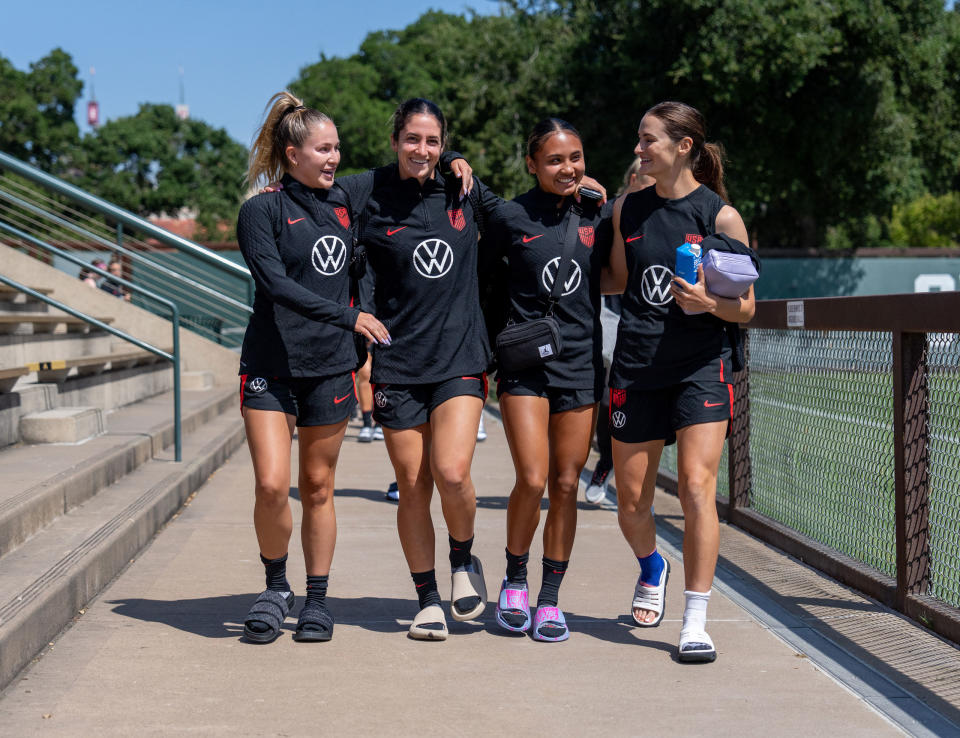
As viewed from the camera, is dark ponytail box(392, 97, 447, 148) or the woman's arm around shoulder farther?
the woman's arm around shoulder

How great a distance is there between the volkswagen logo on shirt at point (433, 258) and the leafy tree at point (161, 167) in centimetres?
5548

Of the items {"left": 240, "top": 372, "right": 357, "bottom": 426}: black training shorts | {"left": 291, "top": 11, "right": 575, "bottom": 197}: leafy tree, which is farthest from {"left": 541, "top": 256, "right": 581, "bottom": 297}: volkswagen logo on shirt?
{"left": 291, "top": 11, "right": 575, "bottom": 197}: leafy tree

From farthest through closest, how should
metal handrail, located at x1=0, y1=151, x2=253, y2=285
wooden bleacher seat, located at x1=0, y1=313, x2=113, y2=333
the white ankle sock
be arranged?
wooden bleacher seat, located at x1=0, y1=313, x2=113, y2=333 → metal handrail, located at x1=0, y1=151, x2=253, y2=285 → the white ankle sock

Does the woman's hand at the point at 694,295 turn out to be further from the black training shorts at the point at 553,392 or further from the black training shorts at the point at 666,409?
the black training shorts at the point at 553,392

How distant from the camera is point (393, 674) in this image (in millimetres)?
3979

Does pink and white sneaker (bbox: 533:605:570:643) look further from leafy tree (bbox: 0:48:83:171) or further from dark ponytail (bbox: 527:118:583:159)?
leafy tree (bbox: 0:48:83:171)

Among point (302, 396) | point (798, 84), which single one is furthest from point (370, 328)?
point (798, 84)

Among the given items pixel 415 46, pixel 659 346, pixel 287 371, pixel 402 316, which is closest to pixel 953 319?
pixel 659 346

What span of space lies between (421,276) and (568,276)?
1.80ft

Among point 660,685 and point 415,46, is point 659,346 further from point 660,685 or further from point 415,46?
point 415,46

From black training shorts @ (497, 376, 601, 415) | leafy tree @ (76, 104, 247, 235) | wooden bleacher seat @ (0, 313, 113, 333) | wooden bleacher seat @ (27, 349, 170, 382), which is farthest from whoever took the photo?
leafy tree @ (76, 104, 247, 235)

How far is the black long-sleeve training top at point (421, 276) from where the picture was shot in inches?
168

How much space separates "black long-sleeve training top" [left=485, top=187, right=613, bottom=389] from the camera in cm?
436

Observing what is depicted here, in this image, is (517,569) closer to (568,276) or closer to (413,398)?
(413,398)
